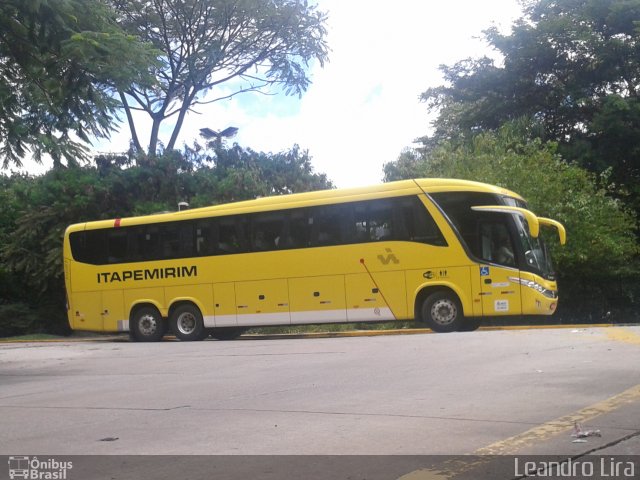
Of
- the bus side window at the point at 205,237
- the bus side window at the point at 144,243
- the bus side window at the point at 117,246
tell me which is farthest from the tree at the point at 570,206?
the bus side window at the point at 117,246

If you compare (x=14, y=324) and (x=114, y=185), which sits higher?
(x=114, y=185)

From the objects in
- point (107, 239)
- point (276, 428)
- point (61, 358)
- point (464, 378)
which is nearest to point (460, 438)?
point (276, 428)

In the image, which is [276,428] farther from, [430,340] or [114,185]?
[114,185]

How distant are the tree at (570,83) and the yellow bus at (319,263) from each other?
13973 millimetres

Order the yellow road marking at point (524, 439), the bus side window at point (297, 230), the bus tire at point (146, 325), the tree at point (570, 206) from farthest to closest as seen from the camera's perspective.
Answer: the tree at point (570, 206) → the bus tire at point (146, 325) → the bus side window at point (297, 230) → the yellow road marking at point (524, 439)

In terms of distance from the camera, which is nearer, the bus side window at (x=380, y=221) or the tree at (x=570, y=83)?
the bus side window at (x=380, y=221)

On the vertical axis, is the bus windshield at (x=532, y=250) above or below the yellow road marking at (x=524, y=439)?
above

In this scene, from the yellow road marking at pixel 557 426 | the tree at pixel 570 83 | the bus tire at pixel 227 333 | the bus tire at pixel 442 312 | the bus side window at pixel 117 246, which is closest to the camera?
the yellow road marking at pixel 557 426

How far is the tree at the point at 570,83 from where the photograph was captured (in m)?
34.9

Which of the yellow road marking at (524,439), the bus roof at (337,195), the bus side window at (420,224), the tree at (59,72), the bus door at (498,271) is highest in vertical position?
the tree at (59,72)

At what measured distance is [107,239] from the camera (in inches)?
981

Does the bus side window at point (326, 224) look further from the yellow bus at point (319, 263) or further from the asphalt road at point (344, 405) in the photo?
the asphalt road at point (344, 405)

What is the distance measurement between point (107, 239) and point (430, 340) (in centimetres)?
1211

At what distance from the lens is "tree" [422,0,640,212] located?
34.9 meters
